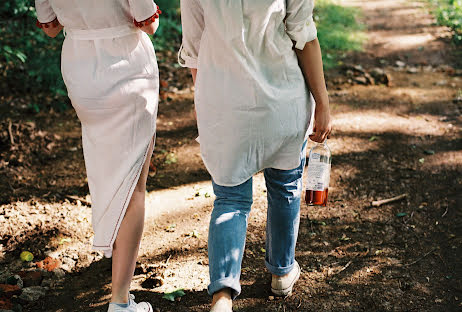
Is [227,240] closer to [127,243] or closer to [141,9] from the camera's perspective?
[127,243]

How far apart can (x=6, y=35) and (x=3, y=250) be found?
3106mm

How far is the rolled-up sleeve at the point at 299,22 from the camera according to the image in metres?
2.15

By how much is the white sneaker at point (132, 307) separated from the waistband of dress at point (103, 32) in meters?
1.33

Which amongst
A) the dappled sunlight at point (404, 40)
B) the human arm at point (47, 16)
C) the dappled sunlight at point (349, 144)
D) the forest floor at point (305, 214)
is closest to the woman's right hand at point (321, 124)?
the forest floor at point (305, 214)

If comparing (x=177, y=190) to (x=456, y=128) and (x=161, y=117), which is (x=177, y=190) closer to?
(x=161, y=117)

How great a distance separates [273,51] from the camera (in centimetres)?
218

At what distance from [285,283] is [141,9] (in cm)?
164

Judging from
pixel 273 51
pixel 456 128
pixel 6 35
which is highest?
pixel 273 51

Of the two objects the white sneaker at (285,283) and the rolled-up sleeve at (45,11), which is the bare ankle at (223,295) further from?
the rolled-up sleeve at (45,11)

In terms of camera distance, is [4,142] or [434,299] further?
[4,142]

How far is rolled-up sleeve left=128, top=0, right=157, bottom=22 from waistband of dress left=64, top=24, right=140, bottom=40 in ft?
0.29

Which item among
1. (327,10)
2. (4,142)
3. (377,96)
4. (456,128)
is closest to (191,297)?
(4,142)

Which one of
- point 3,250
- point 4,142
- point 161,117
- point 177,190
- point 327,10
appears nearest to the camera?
point 3,250

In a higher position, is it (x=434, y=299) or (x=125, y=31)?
(x=125, y=31)
